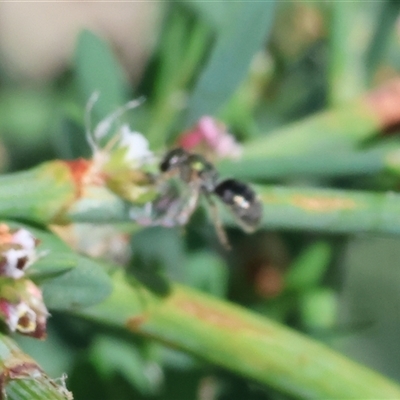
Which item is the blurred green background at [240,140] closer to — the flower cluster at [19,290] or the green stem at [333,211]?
the green stem at [333,211]

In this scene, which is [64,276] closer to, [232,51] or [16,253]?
[16,253]

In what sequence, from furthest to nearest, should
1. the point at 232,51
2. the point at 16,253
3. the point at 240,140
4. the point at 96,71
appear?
the point at 240,140
the point at 96,71
the point at 232,51
the point at 16,253

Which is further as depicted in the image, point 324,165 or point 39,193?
point 324,165

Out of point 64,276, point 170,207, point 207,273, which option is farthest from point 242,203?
point 207,273

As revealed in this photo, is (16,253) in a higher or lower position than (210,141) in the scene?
lower

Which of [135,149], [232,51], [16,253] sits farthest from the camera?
[232,51]

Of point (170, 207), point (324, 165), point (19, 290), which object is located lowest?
point (19, 290)

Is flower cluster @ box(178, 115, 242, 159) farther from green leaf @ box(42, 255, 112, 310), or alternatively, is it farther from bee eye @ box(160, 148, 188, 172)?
green leaf @ box(42, 255, 112, 310)
